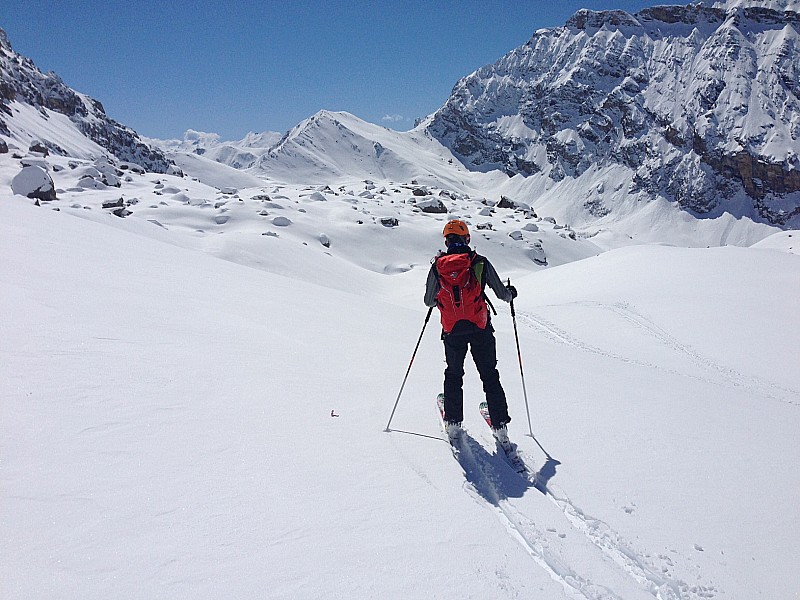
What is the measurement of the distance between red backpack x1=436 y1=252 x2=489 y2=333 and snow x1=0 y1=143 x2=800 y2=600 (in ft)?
4.50

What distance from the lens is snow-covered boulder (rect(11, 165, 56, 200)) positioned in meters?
41.0

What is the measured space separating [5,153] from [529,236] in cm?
8046

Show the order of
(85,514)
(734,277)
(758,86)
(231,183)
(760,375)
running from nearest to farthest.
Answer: (85,514)
(760,375)
(734,277)
(231,183)
(758,86)

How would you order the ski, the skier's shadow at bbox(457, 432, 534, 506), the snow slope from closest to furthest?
the snow slope
the skier's shadow at bbox(457, 432, 534, 506)
the ski

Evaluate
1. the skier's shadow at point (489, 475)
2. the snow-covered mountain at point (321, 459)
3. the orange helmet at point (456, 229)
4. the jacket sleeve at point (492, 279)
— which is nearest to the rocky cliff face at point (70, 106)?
the snow-covered mountain at point (321, 459)

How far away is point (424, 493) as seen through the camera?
153 inches

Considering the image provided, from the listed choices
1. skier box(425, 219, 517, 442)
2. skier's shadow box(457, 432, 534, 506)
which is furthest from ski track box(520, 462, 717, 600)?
skier box(425, 219, 517, 442)

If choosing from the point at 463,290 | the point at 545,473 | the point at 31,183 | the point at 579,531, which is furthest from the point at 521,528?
the point at 31,183

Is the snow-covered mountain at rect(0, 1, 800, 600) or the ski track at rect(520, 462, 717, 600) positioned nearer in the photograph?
the snow-covered mountain at rect(0, 1, 800, 600)

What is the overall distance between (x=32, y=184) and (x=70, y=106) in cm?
12629

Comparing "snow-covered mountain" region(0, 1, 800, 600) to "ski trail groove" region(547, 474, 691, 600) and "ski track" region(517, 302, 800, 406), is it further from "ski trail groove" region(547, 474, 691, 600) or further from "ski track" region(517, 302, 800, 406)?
"ski track" region(517, 302, 800, 406)

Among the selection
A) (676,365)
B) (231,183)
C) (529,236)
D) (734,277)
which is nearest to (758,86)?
(529,236)

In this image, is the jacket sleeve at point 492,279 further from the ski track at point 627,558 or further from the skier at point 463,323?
the ski track at point 627,558

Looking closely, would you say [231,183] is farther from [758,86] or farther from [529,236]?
[758,86]
